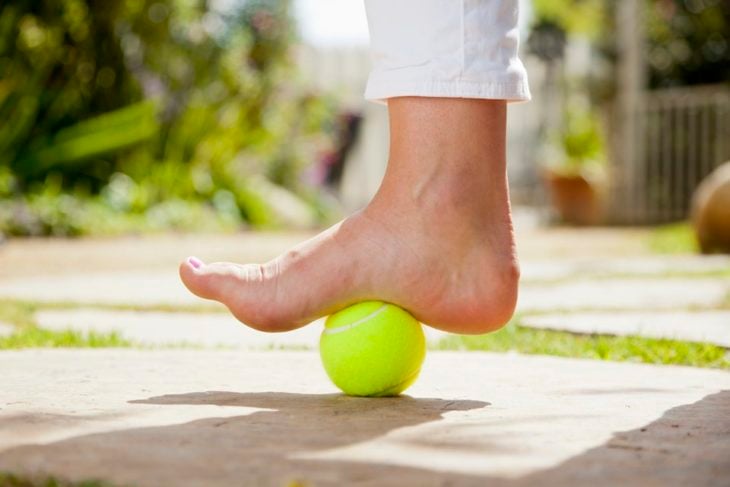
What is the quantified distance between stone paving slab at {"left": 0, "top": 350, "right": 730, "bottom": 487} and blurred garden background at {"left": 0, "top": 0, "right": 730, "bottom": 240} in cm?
468

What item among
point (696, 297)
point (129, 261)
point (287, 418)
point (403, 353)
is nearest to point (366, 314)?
point (403, 353)

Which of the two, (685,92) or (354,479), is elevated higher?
(685,92)

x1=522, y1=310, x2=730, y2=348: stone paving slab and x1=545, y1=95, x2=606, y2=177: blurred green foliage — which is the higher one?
x1=545, y1=95, x2=606, y2=177: blurred green foliage

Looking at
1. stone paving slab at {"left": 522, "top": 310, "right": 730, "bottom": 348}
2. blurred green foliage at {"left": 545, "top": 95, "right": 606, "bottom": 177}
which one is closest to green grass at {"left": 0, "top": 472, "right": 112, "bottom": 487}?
stone paving slab at {"left": 522, "top": 310, "right": 730, "bottom": 348}

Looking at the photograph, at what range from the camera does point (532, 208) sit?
12.2 meters

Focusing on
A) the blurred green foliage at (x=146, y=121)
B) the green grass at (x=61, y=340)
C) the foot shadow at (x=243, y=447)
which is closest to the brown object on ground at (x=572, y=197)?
the blurred green foliage at (x=146, y=121)

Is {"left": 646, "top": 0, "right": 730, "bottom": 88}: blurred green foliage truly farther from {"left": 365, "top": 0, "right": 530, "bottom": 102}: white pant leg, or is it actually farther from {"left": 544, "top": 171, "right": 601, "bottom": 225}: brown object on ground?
{"left": 365, "top": 0, "right": 530, "bottom": 102}: white pant leg

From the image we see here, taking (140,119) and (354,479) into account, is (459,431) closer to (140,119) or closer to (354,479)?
(354,479)

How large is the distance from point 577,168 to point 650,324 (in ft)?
27.0

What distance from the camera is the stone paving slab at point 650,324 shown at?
2205mm

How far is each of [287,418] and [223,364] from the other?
55 cm

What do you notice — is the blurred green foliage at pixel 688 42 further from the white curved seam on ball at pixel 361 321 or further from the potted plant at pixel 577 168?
the white curved seam on ball at pixel 361 321

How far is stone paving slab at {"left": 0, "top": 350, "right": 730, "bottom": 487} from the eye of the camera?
1005 mm

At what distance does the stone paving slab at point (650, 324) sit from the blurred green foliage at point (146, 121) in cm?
428
